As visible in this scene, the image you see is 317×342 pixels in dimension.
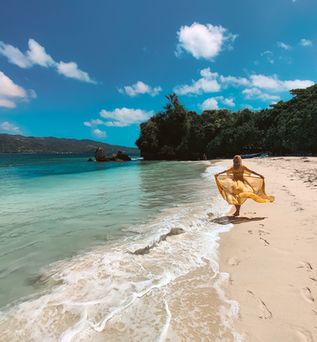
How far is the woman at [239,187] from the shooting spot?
8000mm

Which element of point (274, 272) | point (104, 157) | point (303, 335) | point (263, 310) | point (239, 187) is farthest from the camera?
point (104, 157)

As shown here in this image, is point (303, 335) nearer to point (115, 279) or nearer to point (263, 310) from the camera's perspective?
point (263, 310)

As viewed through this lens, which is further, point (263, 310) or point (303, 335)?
point (263, 310)

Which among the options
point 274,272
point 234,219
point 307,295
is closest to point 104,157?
point 234,219

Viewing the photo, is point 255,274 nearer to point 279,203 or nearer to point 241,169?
point 241,169

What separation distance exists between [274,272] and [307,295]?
0.73 metres

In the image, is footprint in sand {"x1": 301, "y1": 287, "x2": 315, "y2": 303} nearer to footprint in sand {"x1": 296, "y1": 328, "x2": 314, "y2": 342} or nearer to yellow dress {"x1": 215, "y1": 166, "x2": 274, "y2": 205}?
footprint in sand {"x1": 296, "y1": 328, "x2": 314, "y2": 342}

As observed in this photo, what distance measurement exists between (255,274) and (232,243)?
156 cm

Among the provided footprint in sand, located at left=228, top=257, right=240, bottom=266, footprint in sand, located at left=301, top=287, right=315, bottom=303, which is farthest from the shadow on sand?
footprint in sand, located at left=301, top=287, right=315, bottom=303

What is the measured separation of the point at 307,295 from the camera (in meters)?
3.51

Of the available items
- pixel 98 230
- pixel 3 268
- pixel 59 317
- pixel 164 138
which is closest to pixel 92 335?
pixel 59 317

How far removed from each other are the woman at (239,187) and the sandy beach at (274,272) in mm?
490

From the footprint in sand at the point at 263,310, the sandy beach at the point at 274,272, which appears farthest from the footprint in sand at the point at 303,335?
the footprint in sand at the point at 263,310

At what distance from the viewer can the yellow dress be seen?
800 cm
